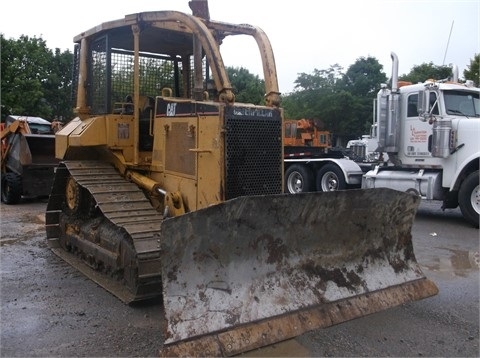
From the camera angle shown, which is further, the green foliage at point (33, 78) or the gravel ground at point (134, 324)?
the green foliage at point (33, 78)

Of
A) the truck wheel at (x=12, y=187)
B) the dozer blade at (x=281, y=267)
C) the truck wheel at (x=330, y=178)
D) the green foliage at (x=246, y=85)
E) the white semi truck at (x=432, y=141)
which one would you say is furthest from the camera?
the green foliage at (x=246, y=85)

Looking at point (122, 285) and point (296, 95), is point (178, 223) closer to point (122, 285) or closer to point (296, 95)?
point (122, 285)

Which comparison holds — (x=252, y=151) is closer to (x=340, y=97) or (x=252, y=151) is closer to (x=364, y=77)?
(x=340, y=97)

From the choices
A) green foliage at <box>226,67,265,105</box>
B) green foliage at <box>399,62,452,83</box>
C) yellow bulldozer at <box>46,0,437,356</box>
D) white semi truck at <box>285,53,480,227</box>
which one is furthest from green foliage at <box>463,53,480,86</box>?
yellow bulldozer at <box>46,0,437,356</box>

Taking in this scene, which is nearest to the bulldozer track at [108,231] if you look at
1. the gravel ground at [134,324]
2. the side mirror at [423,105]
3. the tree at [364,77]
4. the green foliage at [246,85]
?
the gravel ground at [134,324]

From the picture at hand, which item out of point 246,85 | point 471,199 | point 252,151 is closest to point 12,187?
point 252,151

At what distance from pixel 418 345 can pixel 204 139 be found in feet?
8.80

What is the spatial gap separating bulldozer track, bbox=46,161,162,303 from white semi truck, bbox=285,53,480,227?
6.58 metres

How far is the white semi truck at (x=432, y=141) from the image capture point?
10.1 meters

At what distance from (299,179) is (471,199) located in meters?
5.11

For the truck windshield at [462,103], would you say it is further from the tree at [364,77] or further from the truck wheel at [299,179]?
the tree at [364,77]

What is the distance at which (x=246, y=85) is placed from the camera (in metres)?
42.0

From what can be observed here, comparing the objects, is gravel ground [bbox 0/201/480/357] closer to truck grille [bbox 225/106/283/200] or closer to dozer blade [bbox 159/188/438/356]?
dozer blade [bbox 159/188/438/356]

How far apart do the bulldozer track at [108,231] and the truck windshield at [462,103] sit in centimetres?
764
